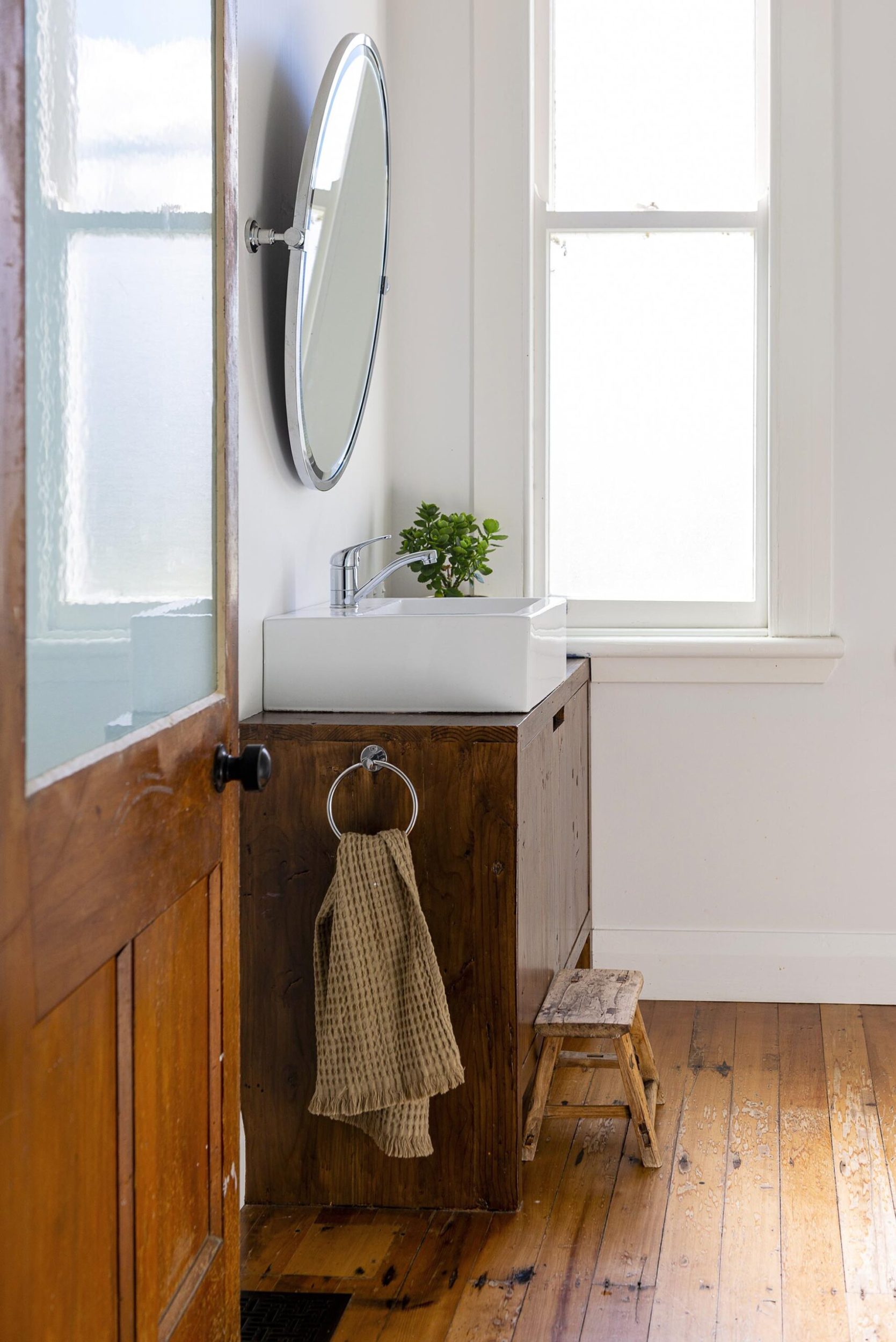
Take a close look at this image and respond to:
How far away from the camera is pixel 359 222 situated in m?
2.55

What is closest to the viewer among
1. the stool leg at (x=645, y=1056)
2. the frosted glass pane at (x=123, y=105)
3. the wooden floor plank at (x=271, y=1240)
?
the frosted glass pane at (x=123, y=105)

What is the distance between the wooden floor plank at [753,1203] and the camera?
177cm

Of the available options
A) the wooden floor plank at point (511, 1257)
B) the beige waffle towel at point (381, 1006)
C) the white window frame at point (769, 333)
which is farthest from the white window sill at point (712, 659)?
the beige waffle towel at point (381, 1006)

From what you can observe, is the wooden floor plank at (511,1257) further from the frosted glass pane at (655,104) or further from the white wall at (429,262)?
the frosted glass pane at (655,104)

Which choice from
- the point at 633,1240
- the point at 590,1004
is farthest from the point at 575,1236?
the point at 590,1004

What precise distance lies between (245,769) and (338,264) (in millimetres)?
1362

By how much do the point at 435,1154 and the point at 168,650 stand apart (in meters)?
1.12

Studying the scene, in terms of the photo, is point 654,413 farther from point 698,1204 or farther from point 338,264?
point 698,1204

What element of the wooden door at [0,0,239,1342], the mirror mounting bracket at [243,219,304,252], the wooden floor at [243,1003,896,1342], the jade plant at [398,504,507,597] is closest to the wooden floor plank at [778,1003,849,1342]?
the wooden floor at [243,1003,896,1342]

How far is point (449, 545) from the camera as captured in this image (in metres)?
2.93

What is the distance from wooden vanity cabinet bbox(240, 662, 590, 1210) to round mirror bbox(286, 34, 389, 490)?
1.94 ft

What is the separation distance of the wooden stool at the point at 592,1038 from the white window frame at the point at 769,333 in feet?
3.38

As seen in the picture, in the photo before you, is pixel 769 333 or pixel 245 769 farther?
pixel 769 333

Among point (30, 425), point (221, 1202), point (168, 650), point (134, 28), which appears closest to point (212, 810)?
point (168, 650)
